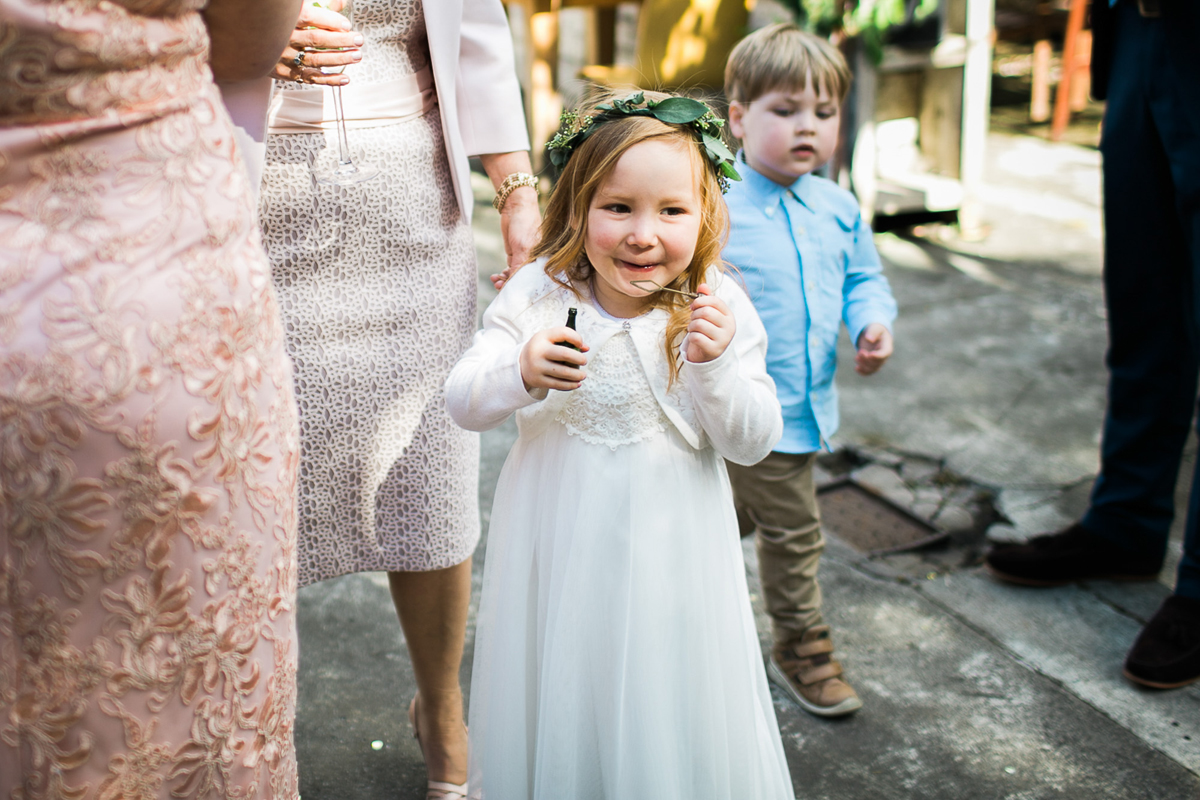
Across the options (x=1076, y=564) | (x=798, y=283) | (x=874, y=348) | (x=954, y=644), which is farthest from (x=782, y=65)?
(x=1076, y=564)

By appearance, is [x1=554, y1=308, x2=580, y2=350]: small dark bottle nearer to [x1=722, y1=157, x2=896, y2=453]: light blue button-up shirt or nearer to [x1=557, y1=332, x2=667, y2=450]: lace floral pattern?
[x1=557, y1=332, x2=667, y2=450]: lace floral pattern

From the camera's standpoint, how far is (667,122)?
5.27 ft

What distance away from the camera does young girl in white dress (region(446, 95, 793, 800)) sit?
1.59m

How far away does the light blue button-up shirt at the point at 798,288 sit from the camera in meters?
2.25

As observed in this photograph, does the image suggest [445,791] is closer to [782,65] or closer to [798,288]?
[798,288]

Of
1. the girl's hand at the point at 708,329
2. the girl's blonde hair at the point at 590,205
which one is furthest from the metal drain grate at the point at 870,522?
the girl's hand at the point at 708,329

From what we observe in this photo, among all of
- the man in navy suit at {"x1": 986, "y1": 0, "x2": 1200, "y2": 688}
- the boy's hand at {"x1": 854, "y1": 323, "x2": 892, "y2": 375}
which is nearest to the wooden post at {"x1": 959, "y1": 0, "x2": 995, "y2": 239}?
the man in navy suit at {"x1": 986, "y1": 0, "x2": 1200, "y2": 688}

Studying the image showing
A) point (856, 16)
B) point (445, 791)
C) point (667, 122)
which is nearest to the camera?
point (667, 122)

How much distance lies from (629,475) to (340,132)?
2.32 ft

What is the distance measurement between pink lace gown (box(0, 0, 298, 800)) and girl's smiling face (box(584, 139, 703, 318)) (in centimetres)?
56

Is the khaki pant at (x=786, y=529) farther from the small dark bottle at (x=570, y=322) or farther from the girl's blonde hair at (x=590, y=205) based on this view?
the small dark bottle at (x=570, y=322)

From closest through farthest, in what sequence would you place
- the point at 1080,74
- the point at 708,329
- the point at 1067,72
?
1. the point at 708,329
2. the point at 1067,72
3. the point at 1080,74

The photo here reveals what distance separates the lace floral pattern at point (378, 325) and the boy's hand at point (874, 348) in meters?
0.84

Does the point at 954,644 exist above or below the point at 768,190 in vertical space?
below
